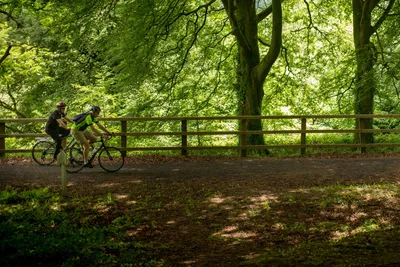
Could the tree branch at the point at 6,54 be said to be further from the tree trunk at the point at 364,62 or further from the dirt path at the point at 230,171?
the tree trunk at the point at 364,62

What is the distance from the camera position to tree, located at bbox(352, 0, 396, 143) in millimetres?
17266

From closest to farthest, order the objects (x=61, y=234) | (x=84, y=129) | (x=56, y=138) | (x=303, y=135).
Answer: (x=61, y=234)
(x=84, y=129)
(x=56, y=138)
(x=303, y=135)

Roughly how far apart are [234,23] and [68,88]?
9.53 meters

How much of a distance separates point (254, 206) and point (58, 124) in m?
6.53

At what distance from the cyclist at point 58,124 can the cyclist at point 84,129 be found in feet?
2.16

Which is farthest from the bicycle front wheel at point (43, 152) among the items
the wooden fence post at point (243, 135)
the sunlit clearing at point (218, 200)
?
the sunlit clearing at point (218, 200)

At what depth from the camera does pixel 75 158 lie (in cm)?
1376

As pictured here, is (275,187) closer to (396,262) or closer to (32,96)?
(396,262)

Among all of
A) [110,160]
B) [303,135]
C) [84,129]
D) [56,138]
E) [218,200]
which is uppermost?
[84,129]

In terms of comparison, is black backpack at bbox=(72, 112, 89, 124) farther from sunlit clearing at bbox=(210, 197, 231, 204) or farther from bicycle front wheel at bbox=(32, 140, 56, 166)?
sunlit clearing at bbox=(210, 197, 231, 204)

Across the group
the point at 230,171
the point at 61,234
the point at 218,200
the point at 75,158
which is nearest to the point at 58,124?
the point at 75,158

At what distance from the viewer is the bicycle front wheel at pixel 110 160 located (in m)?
13.7

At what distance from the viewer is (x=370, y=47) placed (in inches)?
701

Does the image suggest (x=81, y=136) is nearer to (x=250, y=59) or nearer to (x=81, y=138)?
(x=81, y=138)
